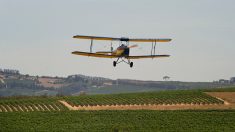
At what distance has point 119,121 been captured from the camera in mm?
64875

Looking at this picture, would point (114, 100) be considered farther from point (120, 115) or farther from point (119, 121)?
point (119, 121)

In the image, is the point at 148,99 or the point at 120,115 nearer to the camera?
the point at 120,115

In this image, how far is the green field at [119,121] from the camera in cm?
6031

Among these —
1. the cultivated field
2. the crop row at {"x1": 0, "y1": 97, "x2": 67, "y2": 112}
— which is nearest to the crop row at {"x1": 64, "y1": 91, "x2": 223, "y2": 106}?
the cultivated field

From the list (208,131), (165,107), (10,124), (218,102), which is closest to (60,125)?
(10,124)

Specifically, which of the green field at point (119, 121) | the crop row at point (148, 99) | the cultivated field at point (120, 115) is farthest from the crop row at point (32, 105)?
the green field at point (119, 121)

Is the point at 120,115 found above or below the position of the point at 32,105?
below

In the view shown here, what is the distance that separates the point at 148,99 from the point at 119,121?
2881 cm

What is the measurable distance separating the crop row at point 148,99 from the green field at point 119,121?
57.4 feet

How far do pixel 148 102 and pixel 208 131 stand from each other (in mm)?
32351

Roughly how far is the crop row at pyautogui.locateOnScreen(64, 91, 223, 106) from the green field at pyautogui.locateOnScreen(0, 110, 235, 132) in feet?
57.4

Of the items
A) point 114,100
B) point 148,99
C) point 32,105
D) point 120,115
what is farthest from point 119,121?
point 148,99

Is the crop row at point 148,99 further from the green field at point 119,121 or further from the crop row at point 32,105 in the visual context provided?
the green field at point 119,121

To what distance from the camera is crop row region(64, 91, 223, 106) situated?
90125mm
